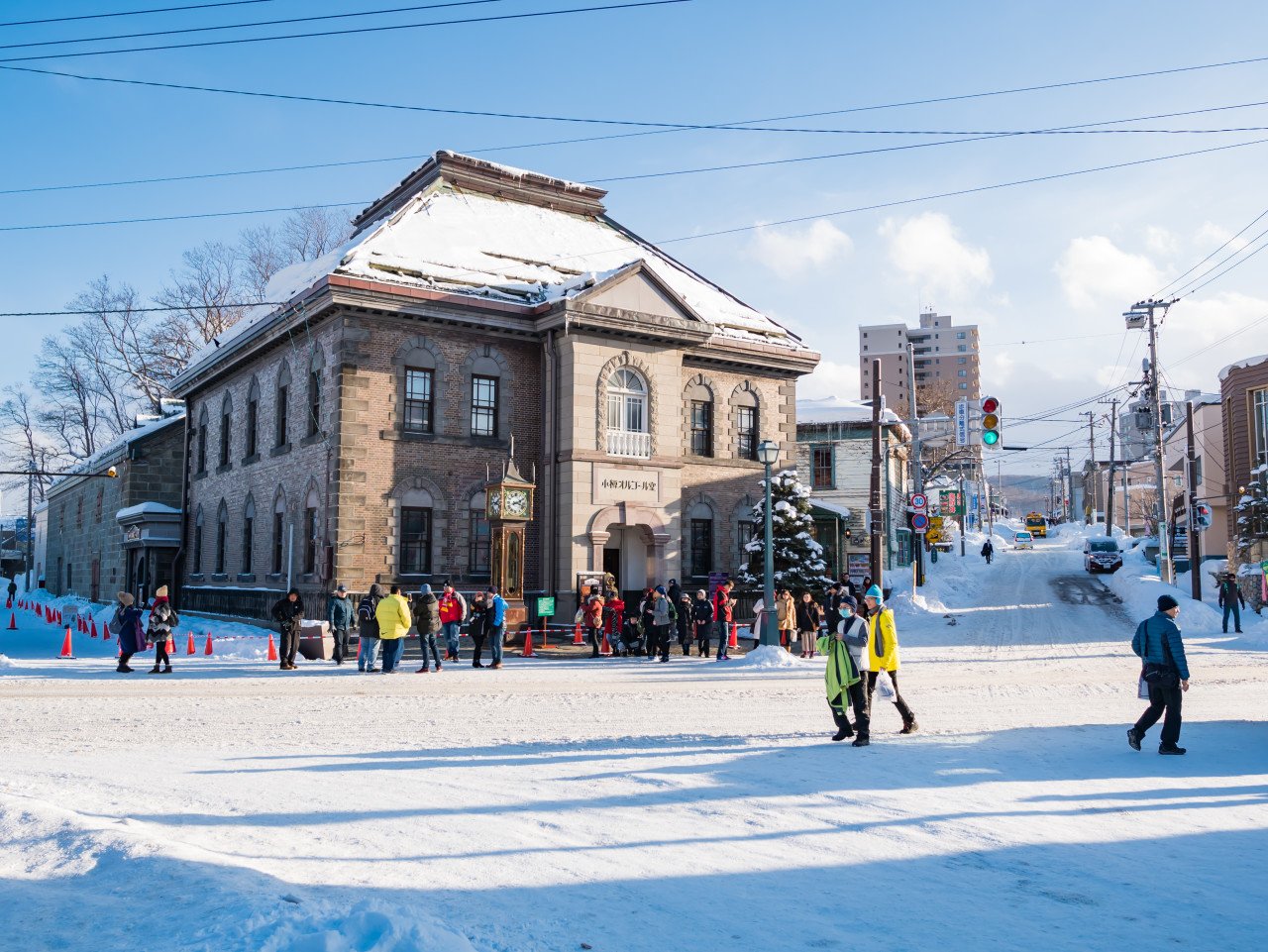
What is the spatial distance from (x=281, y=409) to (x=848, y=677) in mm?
22348

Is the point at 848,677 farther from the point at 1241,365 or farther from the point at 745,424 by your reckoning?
the point at 1241,365

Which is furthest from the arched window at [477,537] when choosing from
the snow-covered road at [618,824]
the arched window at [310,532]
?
the snow-covered road at [618,824]

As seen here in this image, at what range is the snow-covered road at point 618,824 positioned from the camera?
214 inches

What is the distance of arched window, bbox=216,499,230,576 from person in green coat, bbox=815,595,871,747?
85.3 feet

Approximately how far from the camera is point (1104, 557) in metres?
52.5

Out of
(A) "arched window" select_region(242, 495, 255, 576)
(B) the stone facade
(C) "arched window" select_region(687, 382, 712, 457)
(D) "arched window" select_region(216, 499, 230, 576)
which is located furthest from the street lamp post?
(B) the stone facade

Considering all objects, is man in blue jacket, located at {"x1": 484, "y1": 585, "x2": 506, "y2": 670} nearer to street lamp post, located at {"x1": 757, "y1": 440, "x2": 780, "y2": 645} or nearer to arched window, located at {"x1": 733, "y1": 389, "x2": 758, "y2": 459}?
street lamp post, located at {"x1": 757, "y1": 440, "x2": 780, "y2": 645}

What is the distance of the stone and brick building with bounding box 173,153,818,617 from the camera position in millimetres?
25328

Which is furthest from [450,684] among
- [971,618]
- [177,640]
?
[971,618]

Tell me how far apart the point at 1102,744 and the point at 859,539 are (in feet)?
112

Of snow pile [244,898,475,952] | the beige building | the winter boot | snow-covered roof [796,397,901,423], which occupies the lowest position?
the winter boot

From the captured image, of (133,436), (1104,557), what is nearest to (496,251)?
(133,436)

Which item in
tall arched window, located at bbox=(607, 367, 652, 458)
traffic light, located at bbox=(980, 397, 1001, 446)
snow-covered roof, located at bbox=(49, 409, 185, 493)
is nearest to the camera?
traffic light, located at bbox=(980, 397, 1001, 446)

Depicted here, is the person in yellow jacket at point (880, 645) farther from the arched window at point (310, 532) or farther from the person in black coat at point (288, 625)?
the arched window at point (310, 532)
